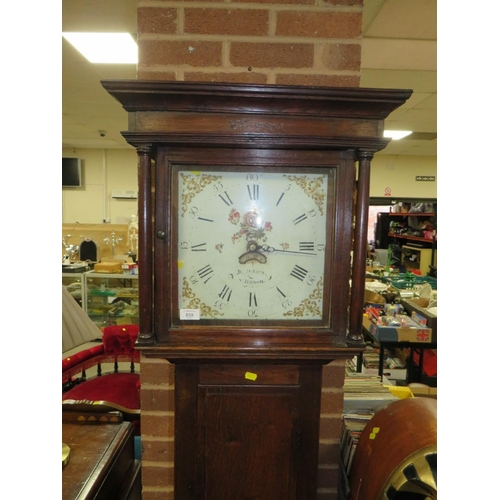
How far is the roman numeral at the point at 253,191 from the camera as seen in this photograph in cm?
92

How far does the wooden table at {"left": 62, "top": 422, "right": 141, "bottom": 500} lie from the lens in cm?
107

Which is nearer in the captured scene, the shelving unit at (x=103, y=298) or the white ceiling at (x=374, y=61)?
the white ceiling at (x=374, y=61)

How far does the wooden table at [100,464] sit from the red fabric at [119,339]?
4.04ft

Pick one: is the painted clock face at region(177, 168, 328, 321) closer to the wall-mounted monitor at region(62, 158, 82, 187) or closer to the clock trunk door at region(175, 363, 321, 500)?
the clock trunk door at region(175, 363, 321, 500)

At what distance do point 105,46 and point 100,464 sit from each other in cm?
226

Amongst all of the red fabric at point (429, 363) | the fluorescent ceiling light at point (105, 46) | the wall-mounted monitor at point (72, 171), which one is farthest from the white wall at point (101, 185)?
the red fabric at point (429, 363)

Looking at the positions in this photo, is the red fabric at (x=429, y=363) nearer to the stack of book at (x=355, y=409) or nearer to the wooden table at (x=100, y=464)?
the stack of book at (x=355, y=409)

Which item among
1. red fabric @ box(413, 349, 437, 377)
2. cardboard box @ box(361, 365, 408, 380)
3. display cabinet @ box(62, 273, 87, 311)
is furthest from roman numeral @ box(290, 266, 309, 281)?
display cabinet @ box(62, 273, 87, 311)

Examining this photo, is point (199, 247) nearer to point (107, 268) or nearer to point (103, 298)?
point (107, 268)

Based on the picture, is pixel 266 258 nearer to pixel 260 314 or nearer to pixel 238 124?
pixel 260 314

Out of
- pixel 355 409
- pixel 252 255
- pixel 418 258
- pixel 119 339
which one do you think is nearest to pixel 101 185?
pixel 119 339

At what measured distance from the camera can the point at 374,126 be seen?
89 centimetres

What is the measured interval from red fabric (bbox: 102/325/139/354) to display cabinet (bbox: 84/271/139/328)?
1.79 meters

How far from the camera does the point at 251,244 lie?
94 cm
